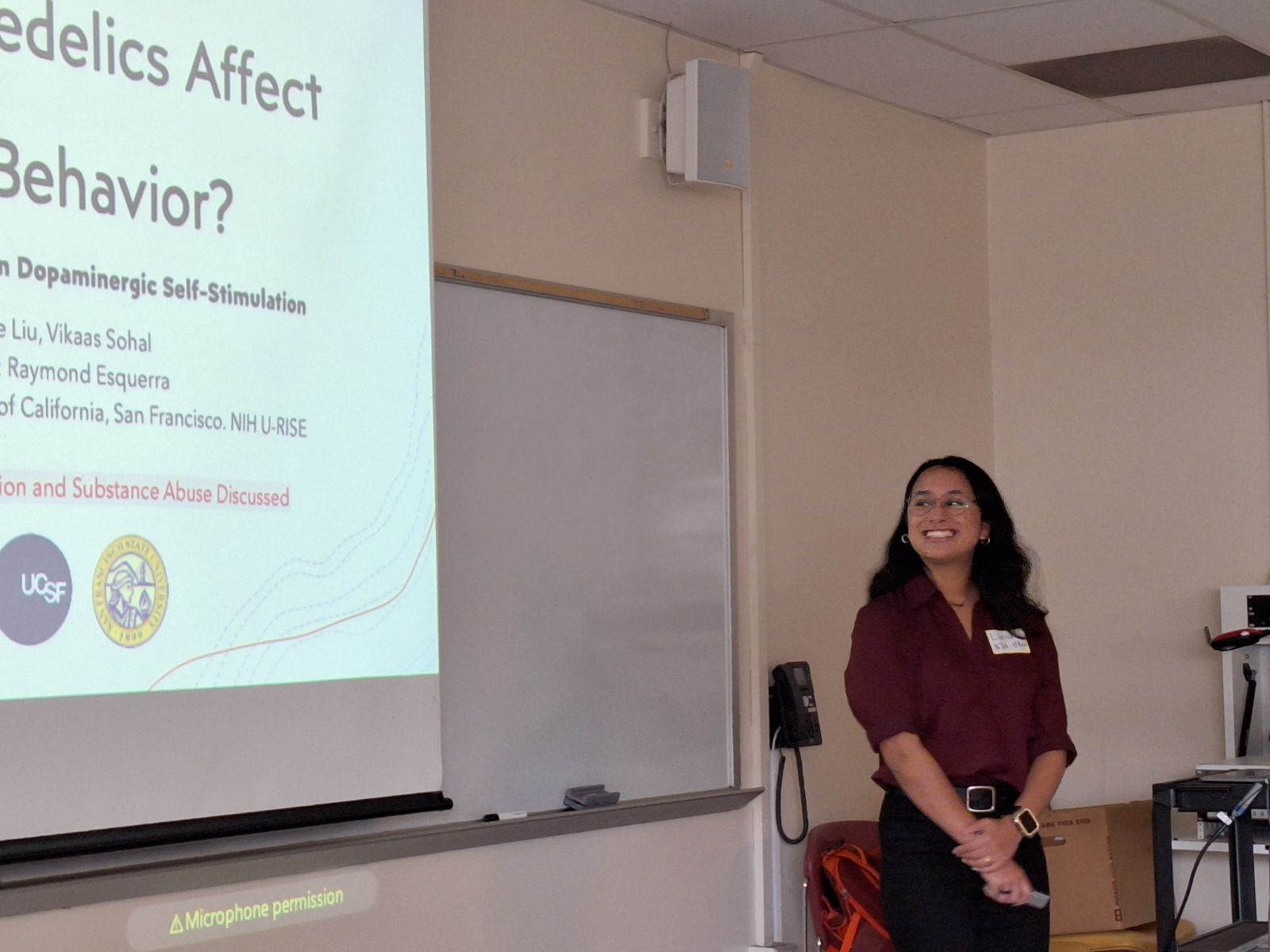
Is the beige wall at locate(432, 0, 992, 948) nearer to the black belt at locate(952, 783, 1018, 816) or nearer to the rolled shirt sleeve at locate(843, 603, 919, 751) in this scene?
the rolled shirt sleeve at locate(843, 603, 919, 751)

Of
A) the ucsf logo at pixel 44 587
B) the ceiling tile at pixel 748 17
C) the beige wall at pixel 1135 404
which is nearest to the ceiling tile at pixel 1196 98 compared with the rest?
the beige wall at pixel 1135 404

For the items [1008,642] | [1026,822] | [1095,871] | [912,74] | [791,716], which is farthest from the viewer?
[912,74]

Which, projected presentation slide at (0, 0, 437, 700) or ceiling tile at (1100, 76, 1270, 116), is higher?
ceiling tile at (1100, 76, 1270, 116)

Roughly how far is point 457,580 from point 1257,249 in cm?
276

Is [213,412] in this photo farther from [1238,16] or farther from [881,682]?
[1238,16]

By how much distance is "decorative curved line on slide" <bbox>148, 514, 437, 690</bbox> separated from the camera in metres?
2.53

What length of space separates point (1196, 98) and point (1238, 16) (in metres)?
0.68

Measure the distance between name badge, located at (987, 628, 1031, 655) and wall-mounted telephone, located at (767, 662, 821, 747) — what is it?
3.36 feet

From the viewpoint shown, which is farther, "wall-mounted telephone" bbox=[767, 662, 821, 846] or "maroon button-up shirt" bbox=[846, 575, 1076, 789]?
"wall-mounted telephone" bbox=[767, 662, 821, 846]

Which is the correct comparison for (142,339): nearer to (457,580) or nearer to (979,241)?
(457,580)

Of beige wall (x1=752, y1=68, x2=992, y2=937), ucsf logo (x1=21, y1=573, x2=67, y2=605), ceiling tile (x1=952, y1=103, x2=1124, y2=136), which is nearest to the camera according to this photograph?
ucsf logo (x1=21, y1=573, x2=67, y2=605)

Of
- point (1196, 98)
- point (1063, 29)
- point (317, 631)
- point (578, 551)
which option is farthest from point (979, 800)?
point (1196, 98)

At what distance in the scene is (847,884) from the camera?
3750 mm

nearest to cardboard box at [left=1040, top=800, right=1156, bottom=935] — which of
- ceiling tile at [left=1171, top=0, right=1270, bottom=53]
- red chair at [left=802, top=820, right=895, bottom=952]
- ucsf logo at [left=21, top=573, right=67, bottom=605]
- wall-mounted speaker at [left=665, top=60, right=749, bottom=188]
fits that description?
red chair at [left=802, top=820, right=895, bottom=952]
